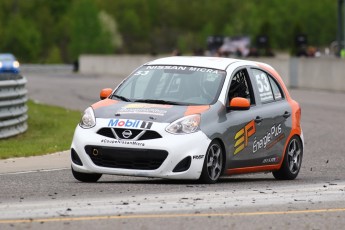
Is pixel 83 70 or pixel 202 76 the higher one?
pixel 202 76

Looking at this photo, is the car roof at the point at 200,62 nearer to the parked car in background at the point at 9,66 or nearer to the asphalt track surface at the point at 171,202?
the asphalt track surface at the point at 171,202

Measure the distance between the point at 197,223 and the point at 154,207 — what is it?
101cm

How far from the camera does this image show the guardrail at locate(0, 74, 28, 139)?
21250mm

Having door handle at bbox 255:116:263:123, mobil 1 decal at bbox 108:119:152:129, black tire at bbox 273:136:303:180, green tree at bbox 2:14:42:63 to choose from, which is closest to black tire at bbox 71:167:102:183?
mobil 1 decal at bbox 108:119:152:129

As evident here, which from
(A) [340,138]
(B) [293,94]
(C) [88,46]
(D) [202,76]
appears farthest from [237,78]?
(C) [88,46]

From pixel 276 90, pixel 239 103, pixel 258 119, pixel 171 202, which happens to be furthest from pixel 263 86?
pixel 171 202

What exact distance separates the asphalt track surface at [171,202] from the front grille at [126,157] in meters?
0.22

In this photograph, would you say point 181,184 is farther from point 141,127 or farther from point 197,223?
point 197,223

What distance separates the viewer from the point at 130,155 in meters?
12.6

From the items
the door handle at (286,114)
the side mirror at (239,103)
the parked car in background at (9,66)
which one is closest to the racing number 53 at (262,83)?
the door handle at (286,114)

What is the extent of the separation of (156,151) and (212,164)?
30.0 inches

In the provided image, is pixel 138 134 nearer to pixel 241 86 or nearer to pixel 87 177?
pixel 87 177

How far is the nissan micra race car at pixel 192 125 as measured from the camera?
1263 centimetres

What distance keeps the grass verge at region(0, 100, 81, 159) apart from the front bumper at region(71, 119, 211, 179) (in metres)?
4.64
